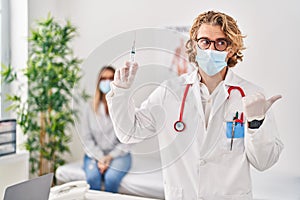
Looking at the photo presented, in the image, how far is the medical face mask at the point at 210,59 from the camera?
142cm

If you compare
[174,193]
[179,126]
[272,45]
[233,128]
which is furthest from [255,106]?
[272,45]

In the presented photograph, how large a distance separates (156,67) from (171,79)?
0.09 m

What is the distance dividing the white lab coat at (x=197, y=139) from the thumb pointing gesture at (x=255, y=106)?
54 mm

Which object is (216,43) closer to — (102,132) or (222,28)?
(222,28)

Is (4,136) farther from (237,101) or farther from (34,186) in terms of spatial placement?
(237,101)

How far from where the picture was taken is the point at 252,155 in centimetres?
145

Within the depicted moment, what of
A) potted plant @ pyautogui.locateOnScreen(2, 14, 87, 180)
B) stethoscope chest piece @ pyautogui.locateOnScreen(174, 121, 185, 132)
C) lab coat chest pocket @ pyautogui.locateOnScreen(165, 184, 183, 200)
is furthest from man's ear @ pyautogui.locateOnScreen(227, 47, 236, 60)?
potted plant @ pyautogui.locateOnScreen(2, 14, 87, 180)

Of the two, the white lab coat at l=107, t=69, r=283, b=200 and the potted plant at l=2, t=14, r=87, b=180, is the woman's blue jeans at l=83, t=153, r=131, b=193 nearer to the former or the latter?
the potted plant at l=2, t=14, r=87, b=180

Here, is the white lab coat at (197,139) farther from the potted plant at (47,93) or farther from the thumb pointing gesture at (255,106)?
the potted plant at (47,93)

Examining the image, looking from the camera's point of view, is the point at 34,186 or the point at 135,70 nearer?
the point at 135,70

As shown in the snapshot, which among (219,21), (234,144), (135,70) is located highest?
(219,21)

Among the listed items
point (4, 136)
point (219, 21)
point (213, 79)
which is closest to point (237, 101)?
point (213, 79)

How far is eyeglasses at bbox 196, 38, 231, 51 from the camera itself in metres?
1.43

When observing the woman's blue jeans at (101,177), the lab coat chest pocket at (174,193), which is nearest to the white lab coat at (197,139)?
the lab coat chest pocket at (174,193)
